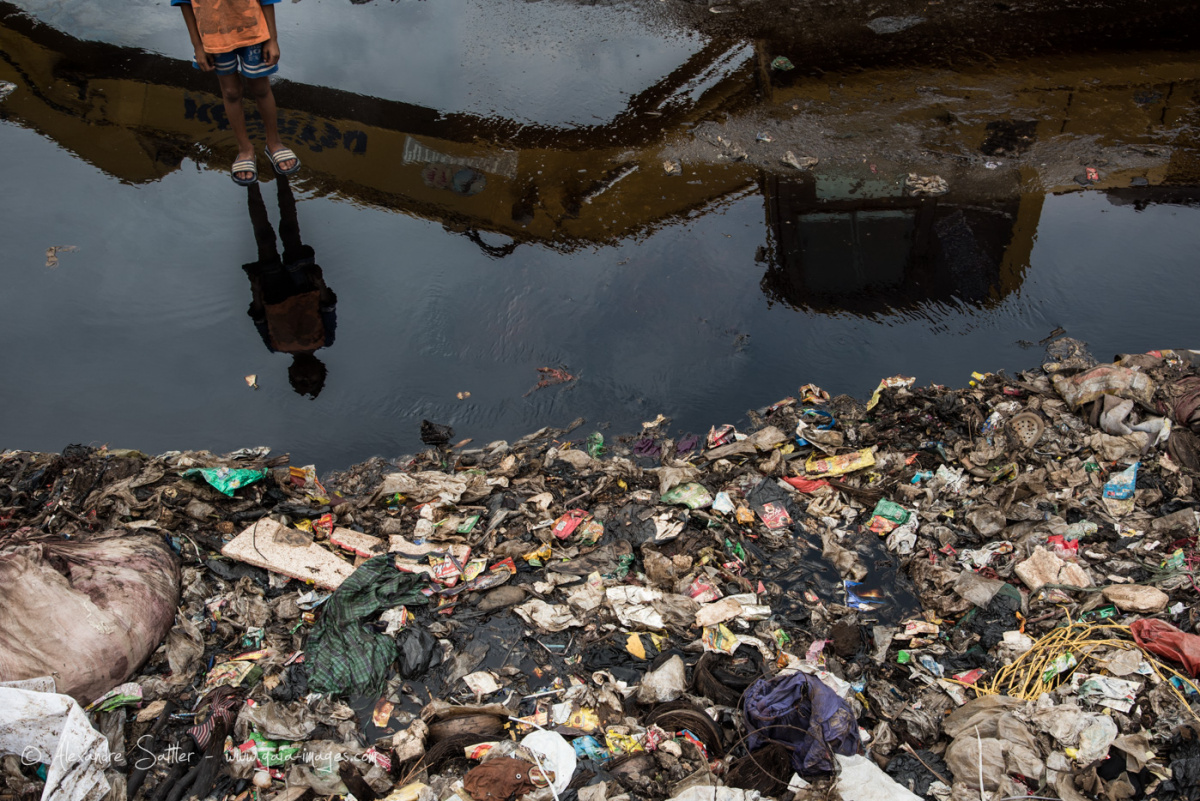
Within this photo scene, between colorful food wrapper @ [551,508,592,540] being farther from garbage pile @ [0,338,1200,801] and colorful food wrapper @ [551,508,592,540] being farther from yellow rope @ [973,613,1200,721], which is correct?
yellow rope @ [973,613,1200,721]

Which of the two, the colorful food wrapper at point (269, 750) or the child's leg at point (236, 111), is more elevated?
the child's leg at point (236, 111)

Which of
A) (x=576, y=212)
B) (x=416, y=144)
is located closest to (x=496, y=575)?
(x=576, y=212)

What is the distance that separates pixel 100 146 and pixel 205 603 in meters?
3.85

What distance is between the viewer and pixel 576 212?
4.87 meters

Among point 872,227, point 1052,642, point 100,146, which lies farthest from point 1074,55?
point 100,146

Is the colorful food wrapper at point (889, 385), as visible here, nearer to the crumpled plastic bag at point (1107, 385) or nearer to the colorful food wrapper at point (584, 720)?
the crumpled plastic bag at point (1107, 385)

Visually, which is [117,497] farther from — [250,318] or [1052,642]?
[1052,642]

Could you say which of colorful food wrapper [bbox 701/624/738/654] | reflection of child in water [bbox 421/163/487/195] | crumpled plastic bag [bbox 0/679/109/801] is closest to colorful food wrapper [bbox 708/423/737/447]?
colorful food wrapper [bbox 701/624/738/654]

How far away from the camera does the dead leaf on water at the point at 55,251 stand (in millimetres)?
4488

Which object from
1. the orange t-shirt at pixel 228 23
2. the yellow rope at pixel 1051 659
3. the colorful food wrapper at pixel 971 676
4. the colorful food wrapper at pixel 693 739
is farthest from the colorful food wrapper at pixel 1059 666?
the orange t-shirt at pixel 228 23

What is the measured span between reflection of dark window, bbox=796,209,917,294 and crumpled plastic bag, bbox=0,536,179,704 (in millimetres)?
3897

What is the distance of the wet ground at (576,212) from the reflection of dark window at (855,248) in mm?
19

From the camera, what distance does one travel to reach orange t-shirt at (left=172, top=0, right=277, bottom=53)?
3.99 m

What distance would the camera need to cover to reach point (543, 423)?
397cm
